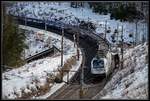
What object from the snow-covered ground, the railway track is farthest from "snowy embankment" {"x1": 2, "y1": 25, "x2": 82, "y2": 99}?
the snow-covered ground

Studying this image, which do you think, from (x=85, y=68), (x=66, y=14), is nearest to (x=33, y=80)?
(x=85, y=68)

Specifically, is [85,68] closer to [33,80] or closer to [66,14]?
[33,80]

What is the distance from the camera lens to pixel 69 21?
72.6m

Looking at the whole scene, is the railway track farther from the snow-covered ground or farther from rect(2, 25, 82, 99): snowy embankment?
the snow-covered ground

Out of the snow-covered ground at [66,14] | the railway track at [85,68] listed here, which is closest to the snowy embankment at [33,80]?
the railway track at [85,68]

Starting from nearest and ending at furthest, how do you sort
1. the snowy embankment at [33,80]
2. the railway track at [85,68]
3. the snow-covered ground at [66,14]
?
the snowy embankment at [33,80] → the railway track at [85,68] → the snow-covered ground at [66,14]

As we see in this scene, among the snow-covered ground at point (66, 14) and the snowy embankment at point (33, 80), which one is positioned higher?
the snow-covered ground at point (66, 14)

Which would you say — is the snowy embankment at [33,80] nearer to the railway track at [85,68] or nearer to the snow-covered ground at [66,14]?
the railway track at [85,68]

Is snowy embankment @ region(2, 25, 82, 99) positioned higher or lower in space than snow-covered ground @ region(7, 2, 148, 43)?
lower

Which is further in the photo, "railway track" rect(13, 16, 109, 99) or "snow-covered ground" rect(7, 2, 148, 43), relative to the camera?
"snow-covered ground" rect(7, 2, 148, 43)

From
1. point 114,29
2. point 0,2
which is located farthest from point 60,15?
point 0,2

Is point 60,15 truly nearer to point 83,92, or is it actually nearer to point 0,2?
point 83,92

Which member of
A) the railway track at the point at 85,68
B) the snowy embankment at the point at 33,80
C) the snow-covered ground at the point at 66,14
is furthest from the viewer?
the snow-covered ground at the point at 66,14

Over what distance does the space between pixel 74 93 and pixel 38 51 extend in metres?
27.8
